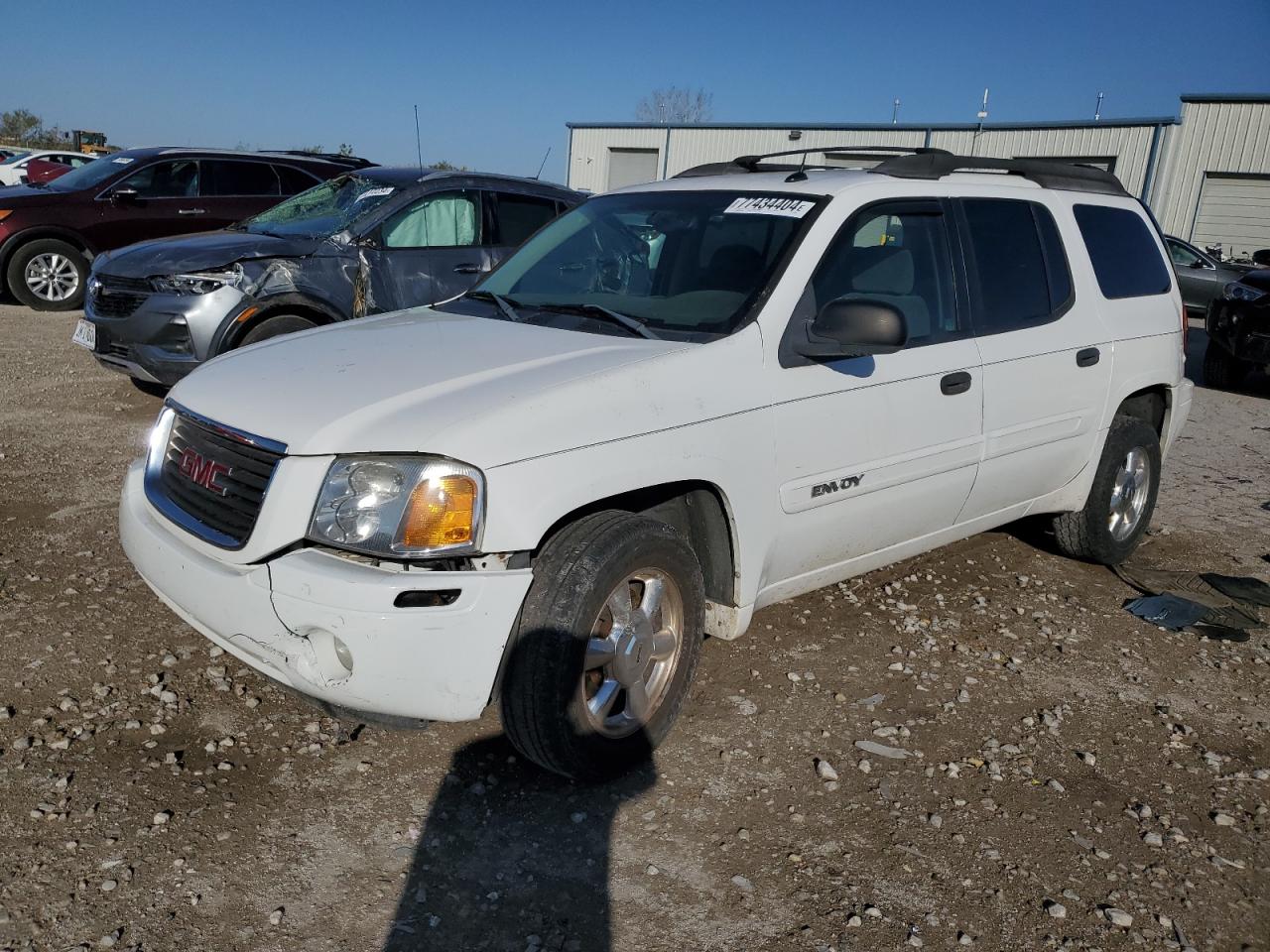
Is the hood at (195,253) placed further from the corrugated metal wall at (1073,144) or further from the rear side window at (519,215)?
the corrugated metal wall at (1073,144)

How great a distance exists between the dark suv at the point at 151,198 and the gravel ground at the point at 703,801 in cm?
707

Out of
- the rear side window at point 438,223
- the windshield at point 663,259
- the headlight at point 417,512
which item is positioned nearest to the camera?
the headlight at point 417,512

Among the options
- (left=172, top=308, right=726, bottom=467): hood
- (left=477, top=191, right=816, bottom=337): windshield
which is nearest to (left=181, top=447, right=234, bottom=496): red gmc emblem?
(left=172, top=308, right=726, bottom=467): hood

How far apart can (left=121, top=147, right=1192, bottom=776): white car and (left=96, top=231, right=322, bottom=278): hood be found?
3.09 meters

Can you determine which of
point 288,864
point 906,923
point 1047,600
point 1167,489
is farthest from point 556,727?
point 1167,489

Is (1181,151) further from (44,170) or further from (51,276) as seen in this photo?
(44,170)

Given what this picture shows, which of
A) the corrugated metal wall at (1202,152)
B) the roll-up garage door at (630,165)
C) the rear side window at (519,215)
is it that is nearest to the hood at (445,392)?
the rear side window at (519,215)

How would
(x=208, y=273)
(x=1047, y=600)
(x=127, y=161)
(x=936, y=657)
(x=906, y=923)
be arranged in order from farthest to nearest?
(x=127, y=161) → (x=208, y=273) → (x=1047, y=600) → (x=936, y=657) → (x=906, y=923)

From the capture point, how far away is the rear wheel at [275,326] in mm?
6699

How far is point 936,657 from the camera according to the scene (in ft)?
13.6

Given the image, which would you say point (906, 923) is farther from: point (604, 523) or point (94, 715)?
point (94, 715)

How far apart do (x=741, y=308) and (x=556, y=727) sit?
4.84 ft

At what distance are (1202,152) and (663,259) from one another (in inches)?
979

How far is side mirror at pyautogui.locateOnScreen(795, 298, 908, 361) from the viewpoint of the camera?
10.7ft
